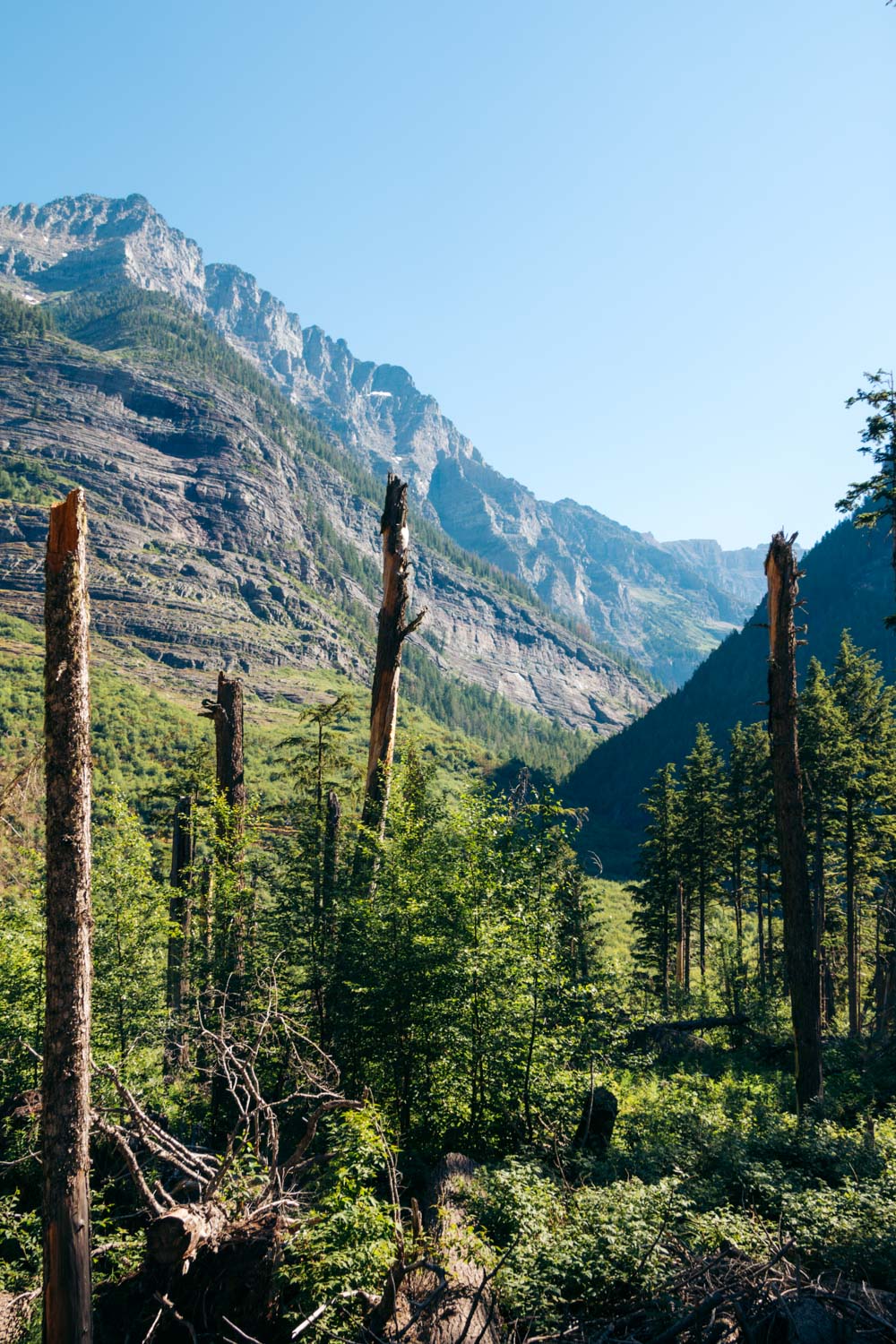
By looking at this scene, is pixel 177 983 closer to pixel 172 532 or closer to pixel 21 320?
pixel 172 532

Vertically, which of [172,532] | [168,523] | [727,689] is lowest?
[727,689]

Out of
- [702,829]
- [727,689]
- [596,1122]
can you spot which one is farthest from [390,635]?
[727,689]

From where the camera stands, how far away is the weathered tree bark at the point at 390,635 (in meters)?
13.2

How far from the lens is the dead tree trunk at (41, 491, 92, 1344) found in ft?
21.2

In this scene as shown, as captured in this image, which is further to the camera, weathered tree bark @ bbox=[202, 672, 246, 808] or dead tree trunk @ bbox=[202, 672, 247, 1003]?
weathered tree bark @ bbox=[202, 672, 246, 808]

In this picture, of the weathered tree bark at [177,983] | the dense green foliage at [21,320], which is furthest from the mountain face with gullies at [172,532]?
the weathered tree bark at [177,983]

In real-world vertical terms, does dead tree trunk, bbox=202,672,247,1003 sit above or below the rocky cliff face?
below

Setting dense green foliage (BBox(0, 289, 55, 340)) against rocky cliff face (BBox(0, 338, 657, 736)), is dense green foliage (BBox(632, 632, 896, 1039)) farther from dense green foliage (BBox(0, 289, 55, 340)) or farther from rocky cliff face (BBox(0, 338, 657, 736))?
dense green foliage (BBox(0, 289, 55, 340))

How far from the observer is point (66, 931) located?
22.3 feet

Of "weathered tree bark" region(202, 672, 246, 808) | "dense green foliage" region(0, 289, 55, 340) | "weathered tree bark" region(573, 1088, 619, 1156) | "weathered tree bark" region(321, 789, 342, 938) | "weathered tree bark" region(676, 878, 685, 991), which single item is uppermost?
"dense green foliage" region(0, 289, 55, 340)

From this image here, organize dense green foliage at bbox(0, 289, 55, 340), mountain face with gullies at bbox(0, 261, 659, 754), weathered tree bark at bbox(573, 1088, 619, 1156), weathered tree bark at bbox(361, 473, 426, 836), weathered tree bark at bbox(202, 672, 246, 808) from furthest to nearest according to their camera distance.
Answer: dense green foliage at bbox(0, 289, 55, 340)
mountain face with gullies at bbox(0, 261, 659, 754)
weathered tree bark at bbox(202, 672, 246, 808)
weathered tree bark at bbox(361, 473, 426, 836)
weathered tree bark at bbox(573, 1088, 619, 1156)

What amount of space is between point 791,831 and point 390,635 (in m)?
7.57

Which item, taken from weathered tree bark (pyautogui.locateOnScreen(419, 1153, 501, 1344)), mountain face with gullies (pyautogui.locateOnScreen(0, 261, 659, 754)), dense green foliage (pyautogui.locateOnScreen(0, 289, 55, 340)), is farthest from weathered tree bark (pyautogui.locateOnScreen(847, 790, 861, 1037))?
dense green foliage (pyautogui.locateOnScreen(0, 289, 55, 340))

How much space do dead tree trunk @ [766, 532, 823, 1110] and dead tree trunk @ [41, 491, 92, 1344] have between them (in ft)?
31.8
